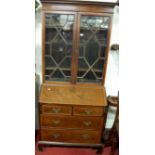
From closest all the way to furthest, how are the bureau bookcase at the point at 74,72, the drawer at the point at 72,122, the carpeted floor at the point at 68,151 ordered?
1. the bureau bookcase at the point at 74,72
2. the drawer at the point at 72,122
3. the carpeted floor at the point at 68,151

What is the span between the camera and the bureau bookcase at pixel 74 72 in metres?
1.87

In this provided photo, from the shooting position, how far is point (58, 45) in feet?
6.52

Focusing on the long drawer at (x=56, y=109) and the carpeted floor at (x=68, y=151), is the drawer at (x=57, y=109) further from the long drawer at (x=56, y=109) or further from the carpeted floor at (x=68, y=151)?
the carpeted floor at (x=68, y=151)

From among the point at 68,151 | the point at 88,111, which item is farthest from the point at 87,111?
the point at 68,151

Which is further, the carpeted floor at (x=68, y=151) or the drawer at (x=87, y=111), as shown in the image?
the carpeted floor at (x=68, y=151)

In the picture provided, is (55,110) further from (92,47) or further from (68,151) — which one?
(92,47)

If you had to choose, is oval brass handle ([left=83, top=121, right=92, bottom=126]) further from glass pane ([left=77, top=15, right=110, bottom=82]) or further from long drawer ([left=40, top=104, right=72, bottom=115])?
glass pane ([left=77, top=15, right=110, bottom=82])

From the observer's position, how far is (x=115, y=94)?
236 centimetres

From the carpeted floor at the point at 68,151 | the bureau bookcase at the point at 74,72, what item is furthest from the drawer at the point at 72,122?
the carpeted floor at the point at 68,151

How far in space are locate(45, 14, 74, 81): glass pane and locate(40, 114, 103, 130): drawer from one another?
16.9 inches

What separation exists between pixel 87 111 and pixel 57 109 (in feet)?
1.04
